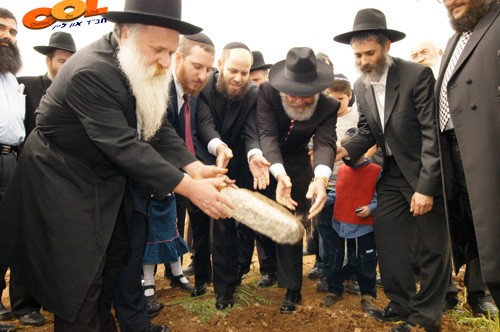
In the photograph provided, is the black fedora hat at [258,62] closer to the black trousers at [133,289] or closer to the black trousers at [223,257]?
the black trousers at [223,257]

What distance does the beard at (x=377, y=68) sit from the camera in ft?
12.2

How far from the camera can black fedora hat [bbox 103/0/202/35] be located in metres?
2.59

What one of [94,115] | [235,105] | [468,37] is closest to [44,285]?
[94,115]

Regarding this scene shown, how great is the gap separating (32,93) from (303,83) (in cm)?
261

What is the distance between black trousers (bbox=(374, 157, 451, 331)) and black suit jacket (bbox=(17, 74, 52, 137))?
3.26m

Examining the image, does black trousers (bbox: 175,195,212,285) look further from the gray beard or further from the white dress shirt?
the gray beard

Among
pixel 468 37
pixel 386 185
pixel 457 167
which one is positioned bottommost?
pixel 386 185

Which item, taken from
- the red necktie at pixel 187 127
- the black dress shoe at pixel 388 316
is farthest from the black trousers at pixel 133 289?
the black dress shoe at pixel 388 316

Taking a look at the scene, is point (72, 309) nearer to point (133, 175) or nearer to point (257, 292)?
point (133, 175)

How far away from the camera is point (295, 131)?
163 inches

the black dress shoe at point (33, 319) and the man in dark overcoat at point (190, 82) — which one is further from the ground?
the man in dark overcoat at point (190, 82)

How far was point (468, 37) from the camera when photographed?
120 inches

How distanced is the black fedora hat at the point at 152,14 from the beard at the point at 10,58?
76.3 inches

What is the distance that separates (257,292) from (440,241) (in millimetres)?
1949
